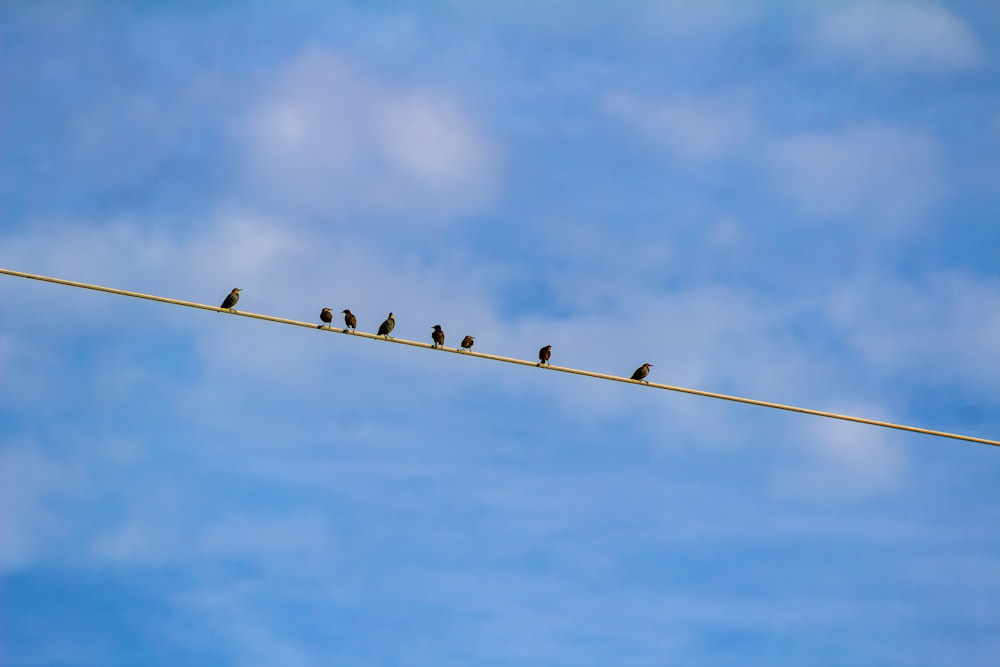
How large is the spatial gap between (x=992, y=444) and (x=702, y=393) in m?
4.59

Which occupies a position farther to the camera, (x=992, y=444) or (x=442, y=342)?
(x=442, y=342)

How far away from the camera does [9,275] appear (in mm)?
20844

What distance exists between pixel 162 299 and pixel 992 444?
1323 centimetres

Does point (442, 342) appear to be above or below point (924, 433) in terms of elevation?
above

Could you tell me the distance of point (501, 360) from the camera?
75.6 feet

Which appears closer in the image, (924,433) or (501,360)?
(924,433)

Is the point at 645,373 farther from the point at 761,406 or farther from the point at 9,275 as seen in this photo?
the point at 9,275

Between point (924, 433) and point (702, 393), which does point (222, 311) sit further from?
point (924, 433)

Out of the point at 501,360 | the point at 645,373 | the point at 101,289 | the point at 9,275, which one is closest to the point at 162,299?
the point at 101,289

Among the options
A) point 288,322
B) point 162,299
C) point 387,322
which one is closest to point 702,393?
point 288,322

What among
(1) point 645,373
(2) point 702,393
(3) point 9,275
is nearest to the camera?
(3) point 9,275

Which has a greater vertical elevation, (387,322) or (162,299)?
(387,322)

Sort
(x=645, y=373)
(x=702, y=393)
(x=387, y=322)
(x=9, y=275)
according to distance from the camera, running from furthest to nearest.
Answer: (x=645, y=373), (x=387, y=322), (x=702, y=393), (x=9, y=275)

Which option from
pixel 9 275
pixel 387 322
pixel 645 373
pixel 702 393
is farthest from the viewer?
pixel 645 373
